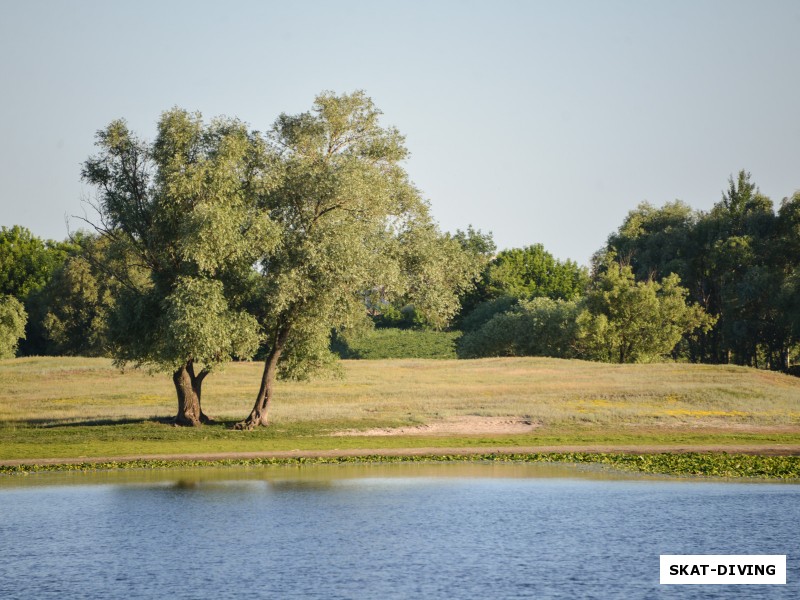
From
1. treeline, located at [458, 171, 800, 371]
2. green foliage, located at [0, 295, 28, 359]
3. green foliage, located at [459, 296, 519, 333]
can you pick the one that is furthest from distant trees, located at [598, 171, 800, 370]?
green foliage, located at [0, 295, 28, 359]

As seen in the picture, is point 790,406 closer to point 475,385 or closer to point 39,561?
point 475,385

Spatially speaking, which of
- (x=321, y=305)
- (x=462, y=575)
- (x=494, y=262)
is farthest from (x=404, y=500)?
(x=494, y=262)

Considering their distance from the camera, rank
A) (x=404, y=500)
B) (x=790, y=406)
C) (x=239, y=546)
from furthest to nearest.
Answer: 1. (x=790, y=406)
2. (x=404, y=500)
3. (x=239, y=546)

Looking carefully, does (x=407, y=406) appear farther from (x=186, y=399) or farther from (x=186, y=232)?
(x=186, y=232)

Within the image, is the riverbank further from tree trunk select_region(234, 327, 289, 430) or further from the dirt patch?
tree trunk select_region(234, 327, 289, 430)

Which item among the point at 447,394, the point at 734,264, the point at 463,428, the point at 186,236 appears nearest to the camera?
the point at 186,236

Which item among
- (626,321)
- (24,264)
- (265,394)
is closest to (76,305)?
(24,264)

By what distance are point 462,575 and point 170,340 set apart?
28550mm

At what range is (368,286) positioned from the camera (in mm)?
48062

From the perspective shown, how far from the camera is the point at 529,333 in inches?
4318

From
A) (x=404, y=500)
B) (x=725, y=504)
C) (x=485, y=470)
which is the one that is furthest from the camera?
(x=485, y=470)

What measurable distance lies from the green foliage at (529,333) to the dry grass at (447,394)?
20.1 meters

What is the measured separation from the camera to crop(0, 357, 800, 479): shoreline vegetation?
4091 cm

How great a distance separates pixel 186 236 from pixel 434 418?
1704cm
